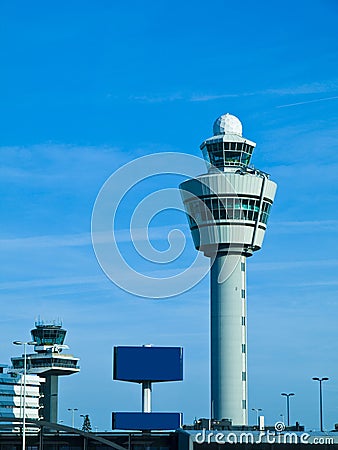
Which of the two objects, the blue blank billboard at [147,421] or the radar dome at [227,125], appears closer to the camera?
the blue blank billboard at [147,421]

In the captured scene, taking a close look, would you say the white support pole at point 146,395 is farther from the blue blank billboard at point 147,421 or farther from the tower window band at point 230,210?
the tower window band at point 230,210

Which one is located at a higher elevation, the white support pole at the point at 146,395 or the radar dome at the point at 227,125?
the radar dome at the point at 227,125

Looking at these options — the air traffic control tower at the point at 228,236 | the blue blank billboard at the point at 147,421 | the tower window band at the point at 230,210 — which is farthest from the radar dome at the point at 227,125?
Result: the blue blank billboard at the point at 147,421

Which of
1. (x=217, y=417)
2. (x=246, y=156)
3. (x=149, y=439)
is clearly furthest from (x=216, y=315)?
(x=149, y=439)

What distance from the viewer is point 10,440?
7269 cm

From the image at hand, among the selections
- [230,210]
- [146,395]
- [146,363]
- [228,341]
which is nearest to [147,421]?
[146,395]

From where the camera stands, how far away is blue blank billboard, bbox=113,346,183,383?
3939 inches

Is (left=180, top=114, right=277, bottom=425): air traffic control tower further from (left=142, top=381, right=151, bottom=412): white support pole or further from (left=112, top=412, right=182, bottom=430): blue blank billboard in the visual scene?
(left=112, top=412, right=182, bottom=430): blue blank billboard


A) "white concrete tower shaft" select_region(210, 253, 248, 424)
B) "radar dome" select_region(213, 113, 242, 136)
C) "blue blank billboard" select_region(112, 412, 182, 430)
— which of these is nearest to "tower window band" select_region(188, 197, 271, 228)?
"white concrete tower shaft" select_region(210, 253, 248, 424)

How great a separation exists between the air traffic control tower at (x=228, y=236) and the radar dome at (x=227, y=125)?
146 centimetres

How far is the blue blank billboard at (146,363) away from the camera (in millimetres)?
100062

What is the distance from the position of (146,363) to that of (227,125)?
49.3 metres

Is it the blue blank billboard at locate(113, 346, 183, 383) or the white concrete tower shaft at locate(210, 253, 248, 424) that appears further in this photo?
the white concrete tower shaft at locate(210, 253, 248, 424)

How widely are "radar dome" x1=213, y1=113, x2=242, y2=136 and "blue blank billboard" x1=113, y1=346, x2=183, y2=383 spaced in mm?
47029
